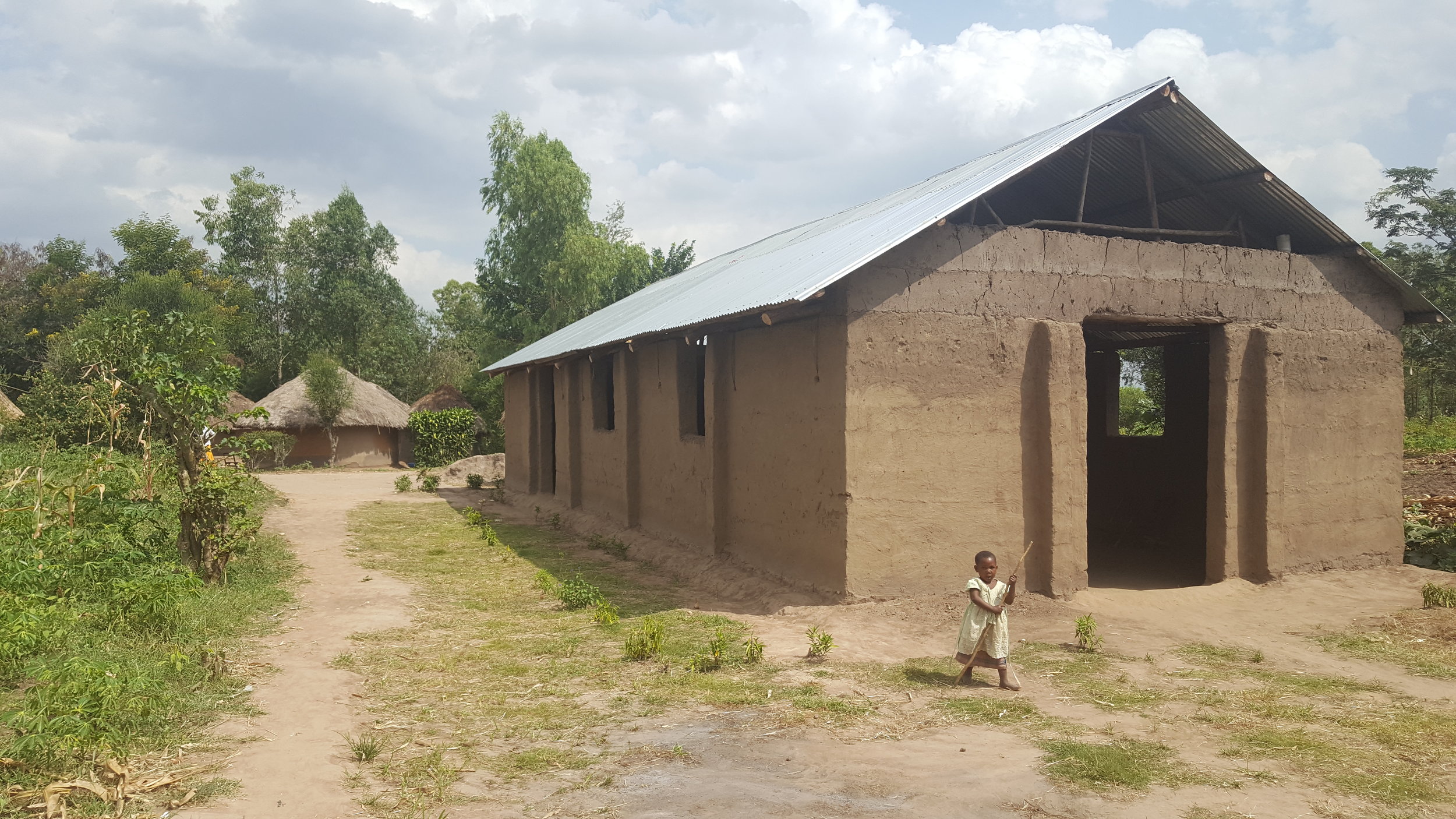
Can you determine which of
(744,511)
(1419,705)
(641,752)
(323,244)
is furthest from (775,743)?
(323,244)

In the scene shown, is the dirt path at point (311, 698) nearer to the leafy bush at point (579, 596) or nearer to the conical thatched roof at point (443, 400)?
the leafy bush at point (579, 596)

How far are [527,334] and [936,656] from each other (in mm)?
32075

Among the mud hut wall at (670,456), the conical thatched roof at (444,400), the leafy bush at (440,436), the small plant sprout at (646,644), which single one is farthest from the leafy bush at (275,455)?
the small plant sprout at (646,644)

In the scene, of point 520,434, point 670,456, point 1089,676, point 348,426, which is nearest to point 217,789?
point 1089,676

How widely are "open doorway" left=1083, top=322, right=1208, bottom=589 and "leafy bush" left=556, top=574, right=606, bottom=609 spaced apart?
22.6 ft

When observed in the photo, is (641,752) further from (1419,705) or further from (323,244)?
(323,244)

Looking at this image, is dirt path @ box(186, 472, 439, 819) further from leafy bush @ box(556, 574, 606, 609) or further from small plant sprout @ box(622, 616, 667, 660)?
small plant sprout @ box(622, 616, 667, 660)

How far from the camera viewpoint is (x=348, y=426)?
32.3m

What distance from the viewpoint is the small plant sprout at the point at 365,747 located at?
5008mm

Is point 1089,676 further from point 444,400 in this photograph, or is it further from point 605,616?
point 444,400

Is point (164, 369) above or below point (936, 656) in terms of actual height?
above

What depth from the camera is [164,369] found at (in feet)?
30.1

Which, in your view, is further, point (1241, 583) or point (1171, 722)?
point (1241, 583)

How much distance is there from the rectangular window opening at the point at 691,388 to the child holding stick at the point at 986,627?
18.6 ft
